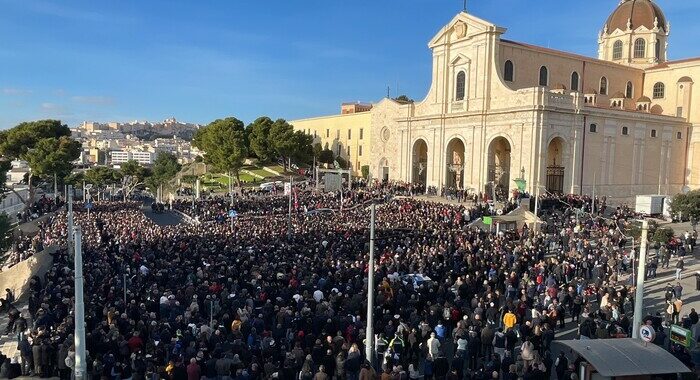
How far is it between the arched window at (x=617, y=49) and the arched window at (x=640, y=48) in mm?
1416

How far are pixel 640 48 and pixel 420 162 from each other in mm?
26551

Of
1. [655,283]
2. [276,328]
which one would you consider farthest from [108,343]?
[655,283]

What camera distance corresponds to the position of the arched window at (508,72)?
46844 mm

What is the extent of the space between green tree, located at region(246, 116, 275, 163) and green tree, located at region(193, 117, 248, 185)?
1.80 metres

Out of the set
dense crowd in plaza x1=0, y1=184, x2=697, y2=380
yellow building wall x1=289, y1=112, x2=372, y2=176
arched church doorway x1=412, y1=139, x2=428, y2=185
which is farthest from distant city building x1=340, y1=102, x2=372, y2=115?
dense crowd in plaza x1=0, y1=184, x2=697, y2=380

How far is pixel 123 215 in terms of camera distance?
34594 millimetres

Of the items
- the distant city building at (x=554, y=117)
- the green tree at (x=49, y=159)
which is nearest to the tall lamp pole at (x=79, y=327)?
the distant city building at (x=554, y=117)

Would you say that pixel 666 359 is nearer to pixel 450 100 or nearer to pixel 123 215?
pixel 123 215

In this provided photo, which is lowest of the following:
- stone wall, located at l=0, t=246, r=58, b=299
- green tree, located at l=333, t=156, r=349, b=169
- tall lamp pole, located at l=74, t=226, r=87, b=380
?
stone wall, located at l=0, t=246, r=58, b=299

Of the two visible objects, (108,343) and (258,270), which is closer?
(108,343)

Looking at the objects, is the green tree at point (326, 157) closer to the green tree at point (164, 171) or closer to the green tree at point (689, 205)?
the green tree at point (164, 171)

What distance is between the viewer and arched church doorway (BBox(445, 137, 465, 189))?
49219mm

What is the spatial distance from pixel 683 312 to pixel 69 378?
1870cm

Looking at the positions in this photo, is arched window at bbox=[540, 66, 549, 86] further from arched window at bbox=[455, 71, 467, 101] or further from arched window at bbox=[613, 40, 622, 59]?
arched window at bbox=[613, 40, 622, 59]
